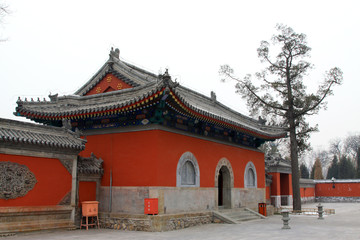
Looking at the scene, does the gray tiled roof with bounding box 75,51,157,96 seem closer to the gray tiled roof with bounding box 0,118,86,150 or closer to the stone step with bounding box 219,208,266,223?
the gray tiled roof with bounding box 0,118,86,150

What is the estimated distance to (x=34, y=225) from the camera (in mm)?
10805

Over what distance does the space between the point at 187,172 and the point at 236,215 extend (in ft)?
12.6

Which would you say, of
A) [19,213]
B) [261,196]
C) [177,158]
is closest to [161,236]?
[177,158]

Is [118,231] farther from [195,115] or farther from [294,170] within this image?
[294,170]

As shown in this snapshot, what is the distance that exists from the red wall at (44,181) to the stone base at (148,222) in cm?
197

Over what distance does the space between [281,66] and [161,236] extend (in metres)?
13.2

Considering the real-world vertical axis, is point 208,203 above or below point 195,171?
below

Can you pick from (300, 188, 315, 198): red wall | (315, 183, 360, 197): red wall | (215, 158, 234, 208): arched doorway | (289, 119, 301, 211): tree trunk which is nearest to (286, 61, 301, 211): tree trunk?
(289, 119, 301, 211): tree trunk

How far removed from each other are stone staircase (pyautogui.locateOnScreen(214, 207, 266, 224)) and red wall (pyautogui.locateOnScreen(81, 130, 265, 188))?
142cm

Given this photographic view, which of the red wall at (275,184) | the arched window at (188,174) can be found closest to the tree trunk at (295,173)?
the red wall at (275,184)

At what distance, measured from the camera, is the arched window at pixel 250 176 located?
18.5m

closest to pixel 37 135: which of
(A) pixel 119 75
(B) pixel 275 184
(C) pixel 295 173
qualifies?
(A) pixel 119 75

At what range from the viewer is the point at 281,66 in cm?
2031

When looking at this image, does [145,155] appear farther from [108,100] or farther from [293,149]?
[293,149]
